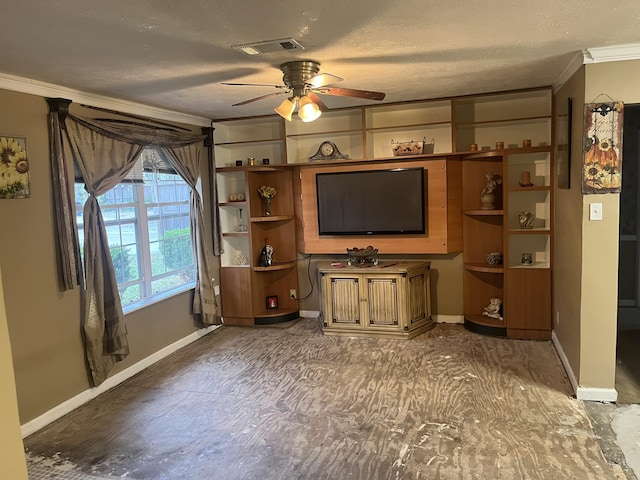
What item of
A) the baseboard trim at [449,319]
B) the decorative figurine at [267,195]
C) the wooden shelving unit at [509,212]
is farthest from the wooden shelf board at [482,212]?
the decorative figurine at [267,195]

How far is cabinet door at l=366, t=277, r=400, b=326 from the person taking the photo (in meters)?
4.82

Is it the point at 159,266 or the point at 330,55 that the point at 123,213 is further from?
the point at 330,55

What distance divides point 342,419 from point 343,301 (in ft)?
6.06

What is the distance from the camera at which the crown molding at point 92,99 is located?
3.23 meters

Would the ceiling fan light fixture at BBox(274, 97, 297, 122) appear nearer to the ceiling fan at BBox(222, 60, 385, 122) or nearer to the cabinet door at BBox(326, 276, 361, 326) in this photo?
the ceiling fan at BBox(222, 60, 385, 122)

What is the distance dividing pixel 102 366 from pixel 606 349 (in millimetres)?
3710

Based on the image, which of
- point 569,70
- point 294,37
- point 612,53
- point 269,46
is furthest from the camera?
point 569,70

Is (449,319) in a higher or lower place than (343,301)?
lower

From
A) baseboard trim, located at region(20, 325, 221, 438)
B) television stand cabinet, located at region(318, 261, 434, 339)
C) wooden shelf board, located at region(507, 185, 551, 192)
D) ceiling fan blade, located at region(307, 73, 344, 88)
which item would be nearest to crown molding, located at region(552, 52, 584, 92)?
wooden shelf board, located at region(507, 185, 551, 192)

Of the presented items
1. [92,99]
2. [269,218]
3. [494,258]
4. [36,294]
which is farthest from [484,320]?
[92,99]

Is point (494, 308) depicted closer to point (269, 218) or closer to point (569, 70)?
point (569, 70)

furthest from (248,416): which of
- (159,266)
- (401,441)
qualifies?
(159,266)

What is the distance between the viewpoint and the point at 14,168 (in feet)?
10.5

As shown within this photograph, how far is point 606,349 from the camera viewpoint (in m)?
3.29
